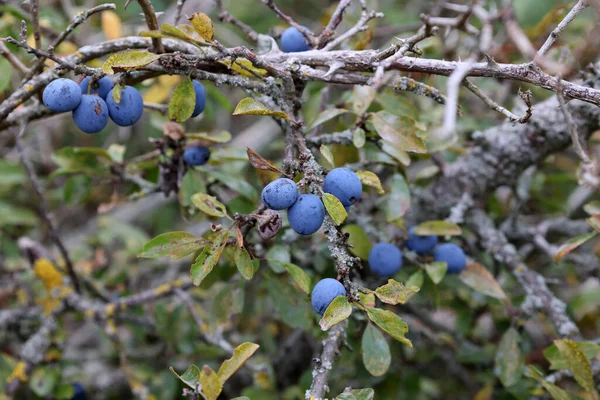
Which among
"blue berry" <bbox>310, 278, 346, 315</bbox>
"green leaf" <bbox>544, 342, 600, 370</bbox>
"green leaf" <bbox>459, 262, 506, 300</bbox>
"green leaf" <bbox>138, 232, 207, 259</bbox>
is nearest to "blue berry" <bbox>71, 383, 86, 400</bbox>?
"green leaf" <bbox>138, 232, 207, 259</bbox>

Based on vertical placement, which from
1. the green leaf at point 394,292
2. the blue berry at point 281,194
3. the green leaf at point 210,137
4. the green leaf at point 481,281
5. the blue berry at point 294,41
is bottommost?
the green leaf at point 481,281

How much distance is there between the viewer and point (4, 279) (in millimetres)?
2111

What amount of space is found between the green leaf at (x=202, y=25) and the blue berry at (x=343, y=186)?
348 millimetres

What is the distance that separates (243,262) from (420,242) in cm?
58

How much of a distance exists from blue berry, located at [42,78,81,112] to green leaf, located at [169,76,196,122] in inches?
7.6

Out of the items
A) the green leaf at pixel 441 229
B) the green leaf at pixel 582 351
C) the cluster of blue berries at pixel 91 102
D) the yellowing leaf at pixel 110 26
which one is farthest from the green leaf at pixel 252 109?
the yellowing leaf at pixel 110 26

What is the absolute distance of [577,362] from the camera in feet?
3.95

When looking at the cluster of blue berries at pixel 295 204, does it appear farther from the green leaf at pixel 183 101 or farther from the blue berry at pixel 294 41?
the blue berry at pixel 294 41

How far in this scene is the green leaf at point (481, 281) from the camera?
1433mm

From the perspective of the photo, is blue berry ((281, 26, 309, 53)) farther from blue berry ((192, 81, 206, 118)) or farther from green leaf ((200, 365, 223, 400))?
green leaf ((200, 365, 223, 400))

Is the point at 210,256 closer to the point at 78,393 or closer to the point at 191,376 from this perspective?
the point at 191,376

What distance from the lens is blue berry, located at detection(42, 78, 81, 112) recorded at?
1.06 meters

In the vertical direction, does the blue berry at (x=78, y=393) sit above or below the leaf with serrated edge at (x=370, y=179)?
below

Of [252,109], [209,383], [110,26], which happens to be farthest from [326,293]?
[110,26]
